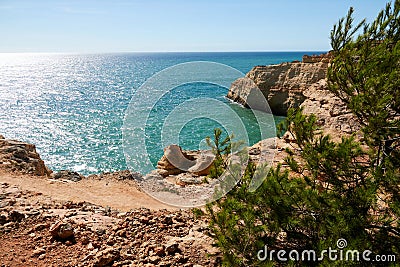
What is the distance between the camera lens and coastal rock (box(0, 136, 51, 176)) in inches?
591

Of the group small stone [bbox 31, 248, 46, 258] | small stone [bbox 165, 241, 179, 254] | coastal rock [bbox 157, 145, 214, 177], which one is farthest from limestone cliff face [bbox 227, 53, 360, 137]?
small stone [bbox 31, 248, 46, 258]

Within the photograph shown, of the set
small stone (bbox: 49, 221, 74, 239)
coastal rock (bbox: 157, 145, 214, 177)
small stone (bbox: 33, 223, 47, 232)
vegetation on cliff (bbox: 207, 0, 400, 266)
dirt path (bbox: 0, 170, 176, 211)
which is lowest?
coastal rock (bbox: 157, 145, 214, 177)

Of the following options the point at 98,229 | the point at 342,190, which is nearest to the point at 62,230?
the point at 98,229

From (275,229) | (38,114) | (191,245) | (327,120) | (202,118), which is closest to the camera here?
(275,229)

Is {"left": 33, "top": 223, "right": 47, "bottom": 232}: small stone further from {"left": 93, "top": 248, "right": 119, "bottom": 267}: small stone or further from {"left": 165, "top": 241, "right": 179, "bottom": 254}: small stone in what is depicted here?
{"left": 165, "top": 241, "right": 179, "bottom": 254}: small stone

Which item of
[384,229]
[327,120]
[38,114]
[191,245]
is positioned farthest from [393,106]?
[38,114]

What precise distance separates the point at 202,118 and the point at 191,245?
1383 inches

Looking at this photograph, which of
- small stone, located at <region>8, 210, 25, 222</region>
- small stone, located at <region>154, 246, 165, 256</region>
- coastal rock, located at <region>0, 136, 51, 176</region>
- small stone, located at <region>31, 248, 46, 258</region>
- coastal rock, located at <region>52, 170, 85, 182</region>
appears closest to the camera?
small stone, located at <region>154, 246, 165, 256</region>

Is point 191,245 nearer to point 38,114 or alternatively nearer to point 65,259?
point 65,259

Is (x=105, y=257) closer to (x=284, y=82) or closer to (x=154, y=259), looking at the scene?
(x=154, y=259)

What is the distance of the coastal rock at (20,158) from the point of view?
15.0 metres

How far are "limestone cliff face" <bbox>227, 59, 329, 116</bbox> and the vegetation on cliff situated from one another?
119ft

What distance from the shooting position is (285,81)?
151 ft

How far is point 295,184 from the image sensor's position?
17.7ft
